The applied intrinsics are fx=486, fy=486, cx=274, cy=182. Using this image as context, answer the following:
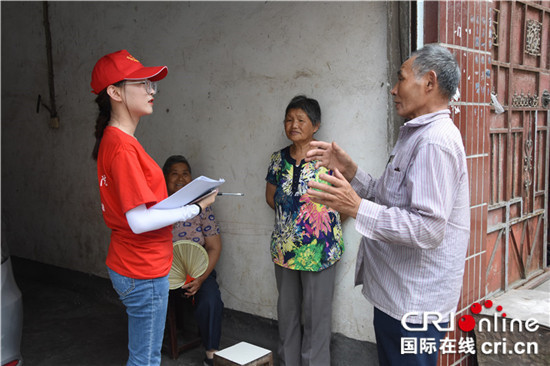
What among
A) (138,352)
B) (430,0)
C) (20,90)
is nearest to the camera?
(138,352)

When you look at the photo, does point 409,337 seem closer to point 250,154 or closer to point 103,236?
point 250,154

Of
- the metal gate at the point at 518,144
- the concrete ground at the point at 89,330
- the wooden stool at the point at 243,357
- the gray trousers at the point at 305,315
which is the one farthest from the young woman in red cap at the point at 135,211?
the metal gate at the point at 518,144

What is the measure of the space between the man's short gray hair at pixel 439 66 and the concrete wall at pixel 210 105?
121cm

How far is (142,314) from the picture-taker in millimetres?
2215

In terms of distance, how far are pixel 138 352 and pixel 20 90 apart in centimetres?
472

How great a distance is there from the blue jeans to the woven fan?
51.7 inches

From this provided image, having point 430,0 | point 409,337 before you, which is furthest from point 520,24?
point 409,337

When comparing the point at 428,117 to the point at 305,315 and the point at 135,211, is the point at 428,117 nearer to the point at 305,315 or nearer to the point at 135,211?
the point at 135,211

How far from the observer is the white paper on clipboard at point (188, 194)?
2157 mm

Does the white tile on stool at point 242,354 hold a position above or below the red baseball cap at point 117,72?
below

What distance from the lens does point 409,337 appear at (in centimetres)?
185

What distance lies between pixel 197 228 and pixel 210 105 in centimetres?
104

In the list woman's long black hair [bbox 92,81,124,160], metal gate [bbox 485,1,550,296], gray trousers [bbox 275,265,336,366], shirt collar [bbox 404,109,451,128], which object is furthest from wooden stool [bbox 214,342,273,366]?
shirt collar [bbox 404,109,451,128]

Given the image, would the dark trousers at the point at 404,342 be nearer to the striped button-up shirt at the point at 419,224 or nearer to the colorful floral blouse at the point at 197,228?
the striped button-up shirt at the point at 419,224
